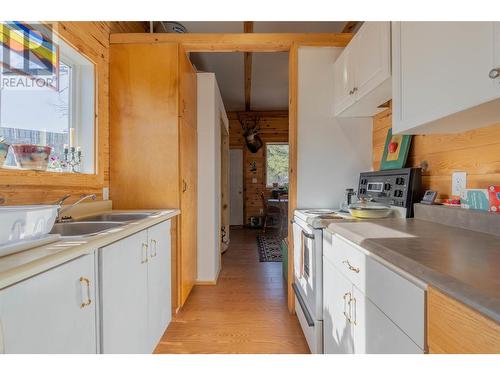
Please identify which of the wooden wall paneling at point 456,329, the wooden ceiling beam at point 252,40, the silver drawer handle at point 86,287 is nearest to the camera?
the wooden wall paneling at point 456,329

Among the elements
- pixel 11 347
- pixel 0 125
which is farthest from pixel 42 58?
pixel 11 347

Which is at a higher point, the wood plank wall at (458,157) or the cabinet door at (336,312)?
the wood plank wall at (458,157)

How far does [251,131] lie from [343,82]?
4.37m

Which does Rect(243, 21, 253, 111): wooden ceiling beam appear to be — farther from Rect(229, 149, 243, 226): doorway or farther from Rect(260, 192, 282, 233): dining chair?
Rect(260, 192, 282, 233): dining chair

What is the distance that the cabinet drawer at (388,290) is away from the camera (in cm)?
67

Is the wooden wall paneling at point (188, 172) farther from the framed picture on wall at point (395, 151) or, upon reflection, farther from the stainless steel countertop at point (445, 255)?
the framed picture on wall at point (395, 151)

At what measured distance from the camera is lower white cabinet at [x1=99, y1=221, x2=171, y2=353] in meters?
1.08

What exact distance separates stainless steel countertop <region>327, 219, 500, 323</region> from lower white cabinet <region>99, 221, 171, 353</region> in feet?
3.33

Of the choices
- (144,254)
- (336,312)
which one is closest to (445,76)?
(336,312)

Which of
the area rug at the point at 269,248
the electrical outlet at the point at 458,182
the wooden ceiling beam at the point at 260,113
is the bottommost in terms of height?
the area rug at the point at 269,248

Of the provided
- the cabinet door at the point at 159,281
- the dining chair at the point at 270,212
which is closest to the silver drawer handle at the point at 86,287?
the cabinet door at the point at 159,281

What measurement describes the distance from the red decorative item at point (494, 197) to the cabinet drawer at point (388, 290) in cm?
61
